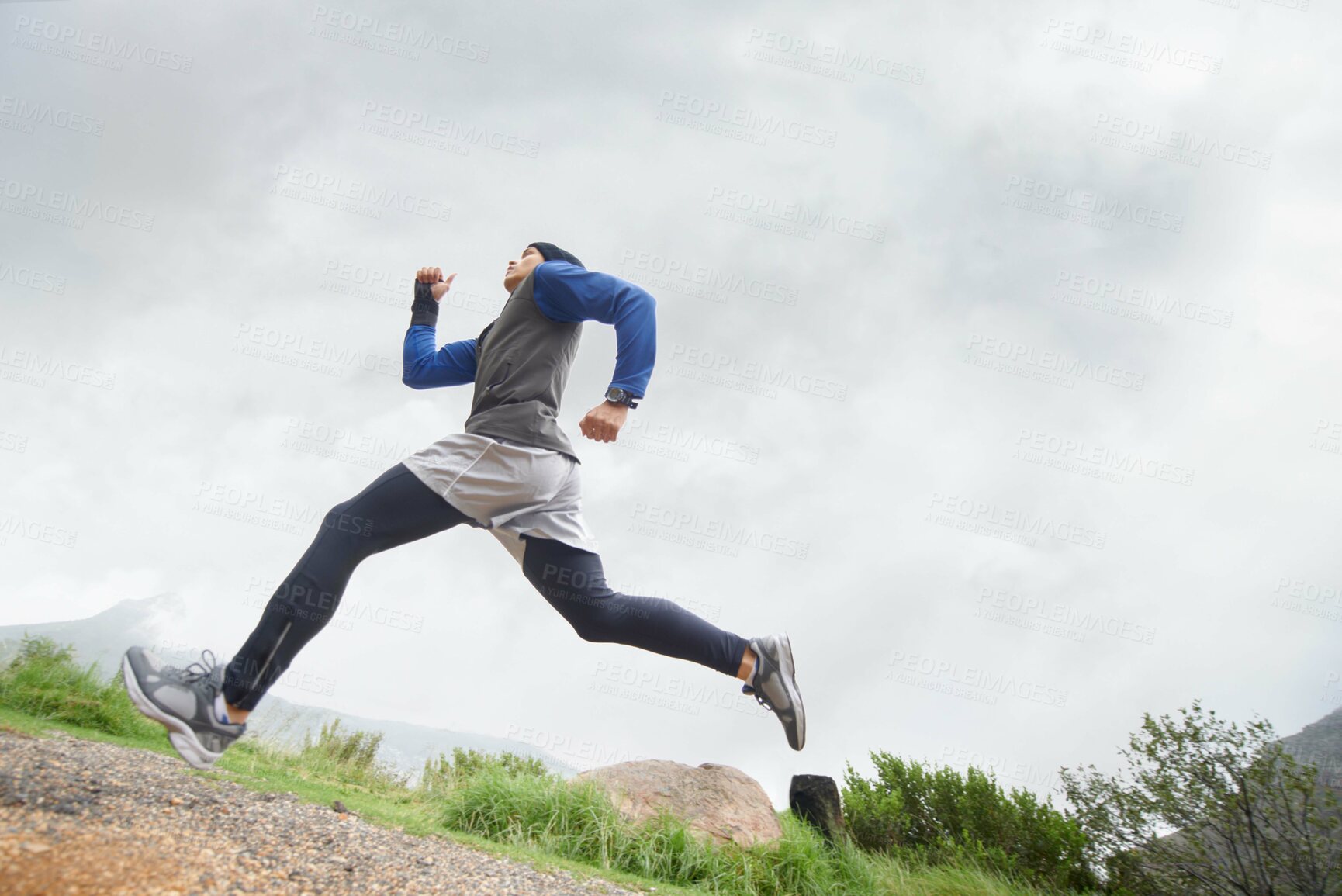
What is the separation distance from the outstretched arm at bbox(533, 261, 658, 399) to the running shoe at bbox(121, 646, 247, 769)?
1.49m

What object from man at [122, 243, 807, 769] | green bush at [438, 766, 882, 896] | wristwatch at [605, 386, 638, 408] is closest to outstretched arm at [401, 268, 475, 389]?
man at [122, 243, 807, 769]

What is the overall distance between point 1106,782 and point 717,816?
3.22m

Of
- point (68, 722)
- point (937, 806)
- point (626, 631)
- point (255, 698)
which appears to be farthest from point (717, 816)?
point (68, 722)

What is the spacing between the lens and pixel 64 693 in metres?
4.62

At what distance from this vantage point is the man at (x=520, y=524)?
2.15 meters

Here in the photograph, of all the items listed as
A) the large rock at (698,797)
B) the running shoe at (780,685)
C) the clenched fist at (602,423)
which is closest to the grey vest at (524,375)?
the clenched fist at (602,423)

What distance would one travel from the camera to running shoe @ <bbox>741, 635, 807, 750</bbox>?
7.97ft

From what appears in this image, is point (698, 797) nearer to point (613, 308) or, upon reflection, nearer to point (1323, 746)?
point (613, 308)

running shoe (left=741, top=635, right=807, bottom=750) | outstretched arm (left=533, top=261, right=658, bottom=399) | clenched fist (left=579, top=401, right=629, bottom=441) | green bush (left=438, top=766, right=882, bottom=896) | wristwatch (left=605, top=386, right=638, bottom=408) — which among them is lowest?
green bush (left=438, top=766, right=882, bottom=896)

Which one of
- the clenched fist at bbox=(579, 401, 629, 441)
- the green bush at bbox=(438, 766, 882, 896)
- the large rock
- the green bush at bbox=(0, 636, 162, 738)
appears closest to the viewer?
the clenched fist at bbox=(579, 401, 629, 441)

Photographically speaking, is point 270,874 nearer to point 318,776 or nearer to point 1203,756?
point 318,776

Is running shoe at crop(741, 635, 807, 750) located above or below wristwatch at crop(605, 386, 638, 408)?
below

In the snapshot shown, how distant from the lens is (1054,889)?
17.5 feet

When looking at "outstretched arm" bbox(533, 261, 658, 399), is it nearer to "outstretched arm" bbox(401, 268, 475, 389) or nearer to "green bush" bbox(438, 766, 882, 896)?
"outstretched arm" bbox(401, 268, 475, 389)
